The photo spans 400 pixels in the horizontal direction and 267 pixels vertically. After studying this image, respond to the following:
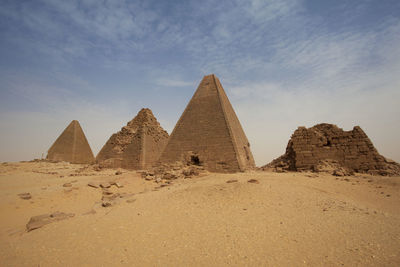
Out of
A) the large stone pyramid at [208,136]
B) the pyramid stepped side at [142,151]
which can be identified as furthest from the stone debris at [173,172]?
the pyramid stepped side at [142,151]

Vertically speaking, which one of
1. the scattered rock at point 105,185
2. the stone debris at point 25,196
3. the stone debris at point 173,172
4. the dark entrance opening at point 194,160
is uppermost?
the dark entrance opening at point 194,160

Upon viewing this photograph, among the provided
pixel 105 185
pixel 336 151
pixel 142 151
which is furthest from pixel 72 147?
pixel 336 151

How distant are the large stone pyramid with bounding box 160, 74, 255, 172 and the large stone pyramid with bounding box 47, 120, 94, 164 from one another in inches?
620

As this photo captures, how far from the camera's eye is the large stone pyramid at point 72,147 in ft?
68.4

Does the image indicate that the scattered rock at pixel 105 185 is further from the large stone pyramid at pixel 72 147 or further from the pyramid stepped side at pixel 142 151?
the large stone pyramid at pixel 72 147

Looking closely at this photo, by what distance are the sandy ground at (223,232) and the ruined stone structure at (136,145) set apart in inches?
368

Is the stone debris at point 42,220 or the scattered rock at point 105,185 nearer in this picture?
the stone debris at point 42,220

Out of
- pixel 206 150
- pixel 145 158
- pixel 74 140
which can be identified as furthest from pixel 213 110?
pixel 74 140

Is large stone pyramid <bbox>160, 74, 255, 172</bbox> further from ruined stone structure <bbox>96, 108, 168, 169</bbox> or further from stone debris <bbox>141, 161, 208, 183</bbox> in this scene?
ruined stone structure <bbox>96, 108, 168, 169</bbox>

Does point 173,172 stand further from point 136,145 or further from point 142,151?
point 136,145

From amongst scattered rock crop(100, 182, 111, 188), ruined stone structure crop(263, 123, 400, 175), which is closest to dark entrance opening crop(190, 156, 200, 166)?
scattered rock crop(100, 182, 111, 188)

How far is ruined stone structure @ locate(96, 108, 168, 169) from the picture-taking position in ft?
49.2

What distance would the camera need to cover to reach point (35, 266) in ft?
9.03

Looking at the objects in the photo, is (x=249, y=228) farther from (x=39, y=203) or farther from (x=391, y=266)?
(x=39, y=203)
